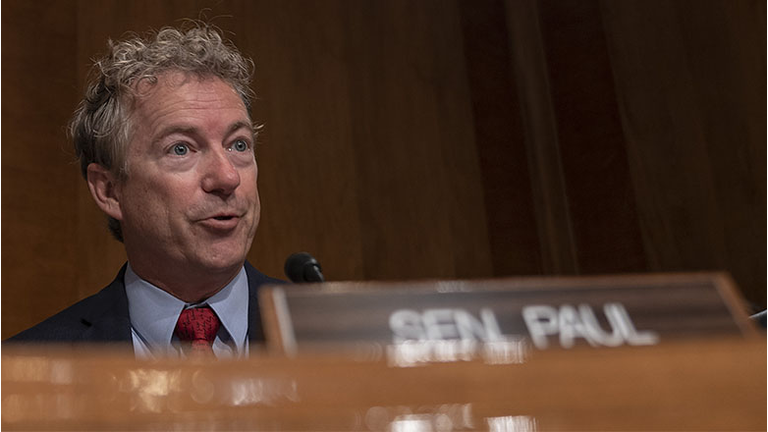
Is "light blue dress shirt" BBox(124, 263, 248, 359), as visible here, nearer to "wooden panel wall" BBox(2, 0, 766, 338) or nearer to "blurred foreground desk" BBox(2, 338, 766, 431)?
"blurred foreground desk" BBox(2, 338, 766, 431)

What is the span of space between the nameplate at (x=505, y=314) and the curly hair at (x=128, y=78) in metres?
0.84

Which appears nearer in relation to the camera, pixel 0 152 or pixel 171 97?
pixel 171 97

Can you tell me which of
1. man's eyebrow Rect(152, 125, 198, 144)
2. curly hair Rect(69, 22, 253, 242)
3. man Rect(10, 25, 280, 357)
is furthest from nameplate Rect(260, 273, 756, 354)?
curly hair Rect(69, 22, 253, 242)

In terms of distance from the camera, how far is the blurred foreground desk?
25 centimetres

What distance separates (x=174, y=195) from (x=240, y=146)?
110 mm

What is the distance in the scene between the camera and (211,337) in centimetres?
94

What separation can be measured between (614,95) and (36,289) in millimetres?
1578

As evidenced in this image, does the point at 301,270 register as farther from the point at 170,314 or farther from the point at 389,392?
the point at 389,392

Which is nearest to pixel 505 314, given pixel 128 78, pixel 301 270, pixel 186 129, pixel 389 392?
pixel 389 392

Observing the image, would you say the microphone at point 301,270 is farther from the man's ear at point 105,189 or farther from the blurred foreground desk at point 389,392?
the blurred foreground desk at point 389,392

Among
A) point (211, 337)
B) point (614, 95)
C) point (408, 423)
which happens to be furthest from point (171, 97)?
point (614, 95)

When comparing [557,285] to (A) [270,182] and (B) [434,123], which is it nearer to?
(A) [270,182]

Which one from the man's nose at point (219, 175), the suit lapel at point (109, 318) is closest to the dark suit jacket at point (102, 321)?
the suit lapel at point (109, 318)

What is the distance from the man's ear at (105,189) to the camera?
44.9 inches
